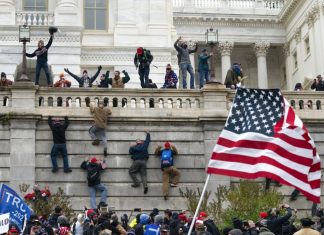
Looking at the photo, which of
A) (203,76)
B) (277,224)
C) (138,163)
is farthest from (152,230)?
(203,76)

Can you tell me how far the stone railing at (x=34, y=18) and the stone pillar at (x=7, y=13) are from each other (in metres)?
0.33

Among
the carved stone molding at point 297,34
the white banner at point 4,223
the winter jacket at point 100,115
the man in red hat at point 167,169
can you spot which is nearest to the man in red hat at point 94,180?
the winter jacket at point 100,115

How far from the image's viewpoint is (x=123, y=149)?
2750 centimetres

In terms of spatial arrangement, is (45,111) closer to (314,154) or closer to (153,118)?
(153,118)

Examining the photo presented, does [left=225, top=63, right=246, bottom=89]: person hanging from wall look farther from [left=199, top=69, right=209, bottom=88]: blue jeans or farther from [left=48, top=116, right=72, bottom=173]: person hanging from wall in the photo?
[left=48, top=116, right=72, bottom=173]: person hanging from wall

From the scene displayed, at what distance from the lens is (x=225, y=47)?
64688mm

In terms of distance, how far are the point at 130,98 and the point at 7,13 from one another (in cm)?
1483

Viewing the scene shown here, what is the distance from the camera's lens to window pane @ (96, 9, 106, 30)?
142ft

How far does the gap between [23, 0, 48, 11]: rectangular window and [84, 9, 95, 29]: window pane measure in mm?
2214

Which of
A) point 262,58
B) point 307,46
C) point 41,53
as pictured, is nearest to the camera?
point 41,53

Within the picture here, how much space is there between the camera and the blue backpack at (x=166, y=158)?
2689 centimetres

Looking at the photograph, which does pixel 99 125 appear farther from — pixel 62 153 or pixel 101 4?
pixel 101 4

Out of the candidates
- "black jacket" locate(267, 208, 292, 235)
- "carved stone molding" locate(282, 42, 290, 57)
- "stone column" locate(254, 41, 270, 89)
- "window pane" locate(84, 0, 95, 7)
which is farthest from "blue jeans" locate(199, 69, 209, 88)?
"carved stone molding" locate(282, 42, 290, 57)

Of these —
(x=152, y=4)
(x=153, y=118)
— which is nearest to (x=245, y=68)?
(x=152, y=4)
